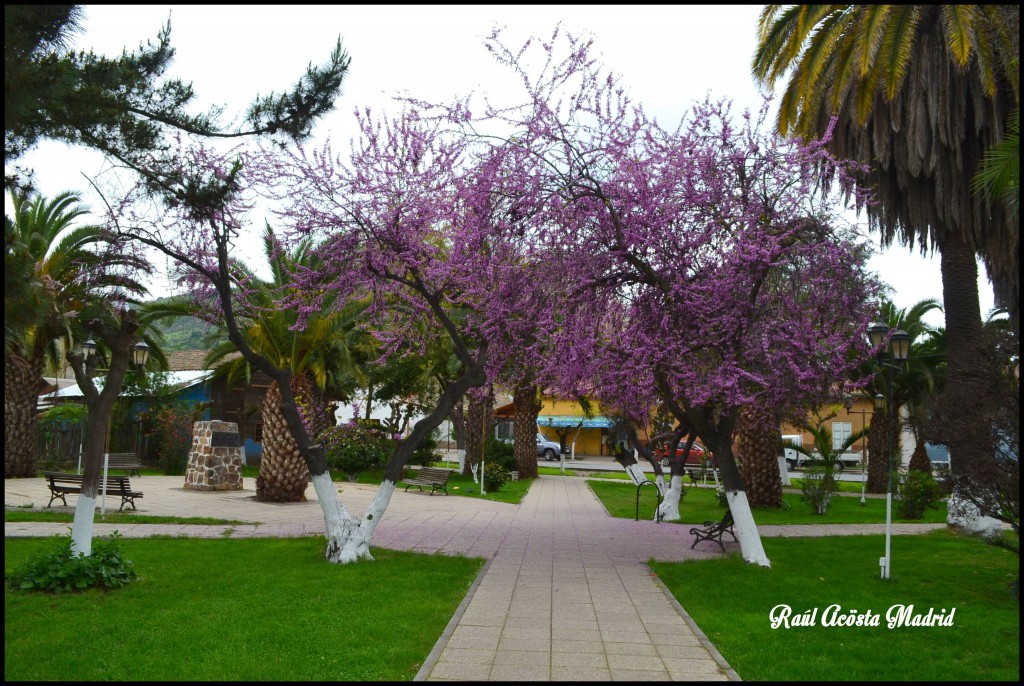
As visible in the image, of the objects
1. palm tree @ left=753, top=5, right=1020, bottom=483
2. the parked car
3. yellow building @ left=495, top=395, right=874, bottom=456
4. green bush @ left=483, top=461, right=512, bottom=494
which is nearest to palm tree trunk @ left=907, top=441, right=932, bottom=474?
palm tree @ left=753, top=5, right=1020, bottom=483

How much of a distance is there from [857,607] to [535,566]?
409cm

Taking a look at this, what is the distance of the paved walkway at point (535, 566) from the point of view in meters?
5.72

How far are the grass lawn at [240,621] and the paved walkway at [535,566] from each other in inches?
19.8

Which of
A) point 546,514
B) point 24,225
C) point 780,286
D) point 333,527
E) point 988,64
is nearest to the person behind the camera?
point 333,527

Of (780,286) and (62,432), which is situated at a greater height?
(780,286)

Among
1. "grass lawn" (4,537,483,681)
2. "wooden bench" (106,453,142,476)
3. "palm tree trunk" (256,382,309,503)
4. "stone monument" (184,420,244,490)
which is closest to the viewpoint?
"grass lawn" (4,537,483,681)

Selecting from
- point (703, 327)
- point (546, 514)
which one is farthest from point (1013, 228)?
point (546, 514)

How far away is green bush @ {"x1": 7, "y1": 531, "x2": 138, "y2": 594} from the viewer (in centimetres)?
768

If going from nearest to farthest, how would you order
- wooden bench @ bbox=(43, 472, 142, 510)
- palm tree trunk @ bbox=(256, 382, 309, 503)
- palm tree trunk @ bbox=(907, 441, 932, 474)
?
wooden bench @ bbox=(43, 472, 142, 510)
palm tree trunk @ bbox=(256, 382, 309, 503)
palm tree trunk @ bbox=(907, 441, 932, 474)

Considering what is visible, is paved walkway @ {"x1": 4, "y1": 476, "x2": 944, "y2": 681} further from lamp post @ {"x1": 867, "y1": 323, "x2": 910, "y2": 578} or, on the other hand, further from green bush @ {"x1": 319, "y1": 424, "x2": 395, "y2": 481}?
lamp post @ {"x1": 867, "y1": 323, "x2": 910, "y2": 578}

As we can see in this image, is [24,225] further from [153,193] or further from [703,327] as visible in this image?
[703,327]

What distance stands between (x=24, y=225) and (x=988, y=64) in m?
21.9

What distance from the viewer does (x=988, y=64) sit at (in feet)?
40.2

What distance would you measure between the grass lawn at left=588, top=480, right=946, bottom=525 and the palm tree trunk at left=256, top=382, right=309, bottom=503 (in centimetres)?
757
